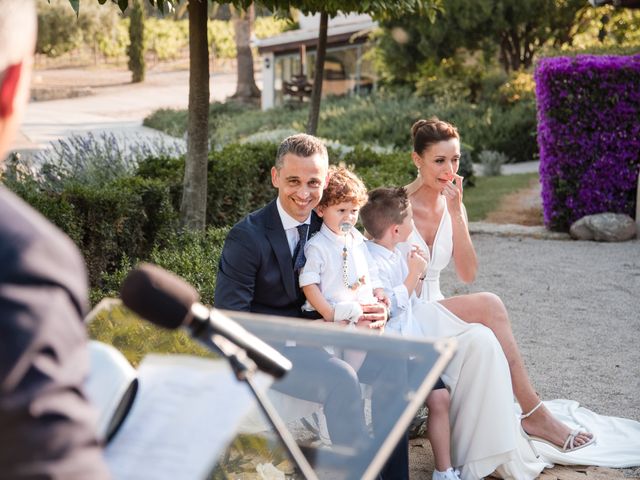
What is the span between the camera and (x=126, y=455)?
58.5 inches

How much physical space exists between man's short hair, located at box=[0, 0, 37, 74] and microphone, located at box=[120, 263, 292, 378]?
1.28 ft

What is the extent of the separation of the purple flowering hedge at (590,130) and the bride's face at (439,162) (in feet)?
18.6

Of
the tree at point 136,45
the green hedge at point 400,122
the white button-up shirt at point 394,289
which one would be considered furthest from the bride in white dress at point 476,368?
the tree at point 136,45

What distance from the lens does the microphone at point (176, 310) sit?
4.67 ft

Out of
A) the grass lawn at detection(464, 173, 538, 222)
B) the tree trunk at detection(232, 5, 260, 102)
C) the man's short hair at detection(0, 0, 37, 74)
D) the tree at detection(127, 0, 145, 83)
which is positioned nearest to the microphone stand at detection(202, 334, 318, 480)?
the man's short hair at detection(0, 0, 37, 74)

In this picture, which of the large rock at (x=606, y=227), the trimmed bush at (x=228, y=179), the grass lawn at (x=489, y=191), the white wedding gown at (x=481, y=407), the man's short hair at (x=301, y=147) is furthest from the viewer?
the grass lawn at (x=489, y=191)

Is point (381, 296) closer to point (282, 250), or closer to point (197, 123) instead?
point (282, 250)

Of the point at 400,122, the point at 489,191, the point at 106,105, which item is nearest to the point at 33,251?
the point at 489,191

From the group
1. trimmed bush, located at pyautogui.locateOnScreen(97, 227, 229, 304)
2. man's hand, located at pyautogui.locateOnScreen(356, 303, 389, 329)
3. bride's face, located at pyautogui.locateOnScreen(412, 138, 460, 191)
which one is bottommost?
trimmed bush, located at pyautogui.locateOnScreen(97, 227, 229, 304)

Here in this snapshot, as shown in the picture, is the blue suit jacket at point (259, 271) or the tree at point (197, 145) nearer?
the blue suit jacket at point (259, 271)

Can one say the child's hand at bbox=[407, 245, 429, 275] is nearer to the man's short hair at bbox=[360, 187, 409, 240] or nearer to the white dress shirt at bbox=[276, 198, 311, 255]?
the man's short hair at bbox=[360, 187, 409, 240]

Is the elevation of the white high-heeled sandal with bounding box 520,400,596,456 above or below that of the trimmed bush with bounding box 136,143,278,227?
below

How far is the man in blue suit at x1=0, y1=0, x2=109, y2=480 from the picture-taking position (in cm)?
111

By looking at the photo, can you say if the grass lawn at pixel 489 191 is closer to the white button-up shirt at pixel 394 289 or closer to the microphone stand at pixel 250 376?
the white button-up shirt at pixel 394 289
